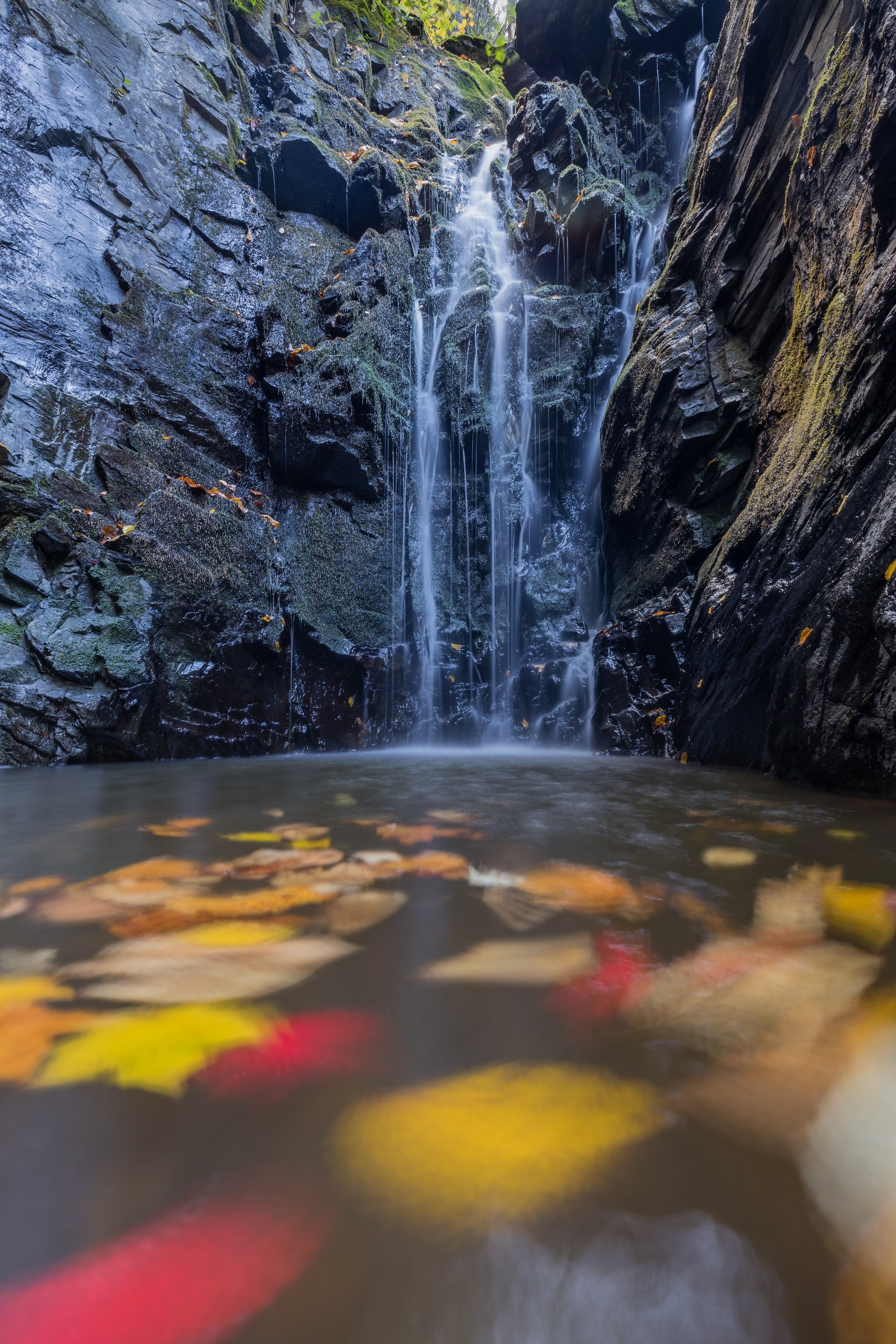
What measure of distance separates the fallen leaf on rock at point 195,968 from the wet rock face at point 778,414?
9.65 feet

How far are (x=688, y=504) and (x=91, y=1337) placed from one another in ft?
23.7

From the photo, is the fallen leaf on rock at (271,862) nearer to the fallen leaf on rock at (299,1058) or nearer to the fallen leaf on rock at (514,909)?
the fallen leaf on rock at (514,909)

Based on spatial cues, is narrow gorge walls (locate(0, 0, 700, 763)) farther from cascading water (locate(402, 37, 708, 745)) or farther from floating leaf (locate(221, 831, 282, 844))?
floating leaf (locate(221, 831, 282, 844))

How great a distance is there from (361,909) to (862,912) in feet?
3.58

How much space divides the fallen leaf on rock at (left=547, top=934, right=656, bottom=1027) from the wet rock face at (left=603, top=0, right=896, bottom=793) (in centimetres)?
246

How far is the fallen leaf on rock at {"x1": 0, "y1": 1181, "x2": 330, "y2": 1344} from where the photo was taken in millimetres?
424

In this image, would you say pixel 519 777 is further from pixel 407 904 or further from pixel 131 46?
pixel 131 46

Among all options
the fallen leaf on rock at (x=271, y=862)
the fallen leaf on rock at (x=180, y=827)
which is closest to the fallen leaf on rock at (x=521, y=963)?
the fallen leaf on rock at (x=271, y=862)

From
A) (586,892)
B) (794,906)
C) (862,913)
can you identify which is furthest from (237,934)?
(862,913)

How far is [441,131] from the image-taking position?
42.5ft

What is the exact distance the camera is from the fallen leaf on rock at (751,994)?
0.77 metres

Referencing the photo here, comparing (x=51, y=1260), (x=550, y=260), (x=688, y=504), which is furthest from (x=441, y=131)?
(x=51, y=1260)

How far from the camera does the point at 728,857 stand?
1668mm

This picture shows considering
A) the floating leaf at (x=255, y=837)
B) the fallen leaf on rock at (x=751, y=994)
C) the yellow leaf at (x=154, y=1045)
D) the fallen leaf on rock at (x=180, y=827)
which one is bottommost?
the fallen leaf on rock at (x=180, y=827)
